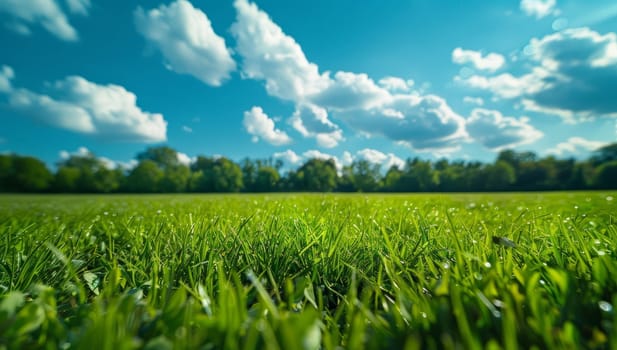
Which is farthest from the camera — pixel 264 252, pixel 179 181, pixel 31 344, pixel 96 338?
pixel 179 181

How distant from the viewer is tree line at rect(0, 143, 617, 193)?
5373 centimetres

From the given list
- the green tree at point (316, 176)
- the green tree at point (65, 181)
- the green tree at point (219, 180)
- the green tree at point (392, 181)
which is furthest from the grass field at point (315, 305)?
the green tree at point (65, 181)

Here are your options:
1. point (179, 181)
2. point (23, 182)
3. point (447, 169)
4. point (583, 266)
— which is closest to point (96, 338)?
point (583, 266)

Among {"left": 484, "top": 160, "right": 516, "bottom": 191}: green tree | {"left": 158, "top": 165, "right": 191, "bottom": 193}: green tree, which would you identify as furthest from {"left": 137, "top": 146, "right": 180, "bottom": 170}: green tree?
{"left": 484, "top": 160, "right": 516, "bottom": 191}: green tree

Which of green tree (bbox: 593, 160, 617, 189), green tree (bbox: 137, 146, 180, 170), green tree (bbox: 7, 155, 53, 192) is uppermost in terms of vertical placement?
green tree (bbox: 137, 146, 180, 170)

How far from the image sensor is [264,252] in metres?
1.25

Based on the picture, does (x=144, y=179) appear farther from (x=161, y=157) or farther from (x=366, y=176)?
(x=366, y=176)

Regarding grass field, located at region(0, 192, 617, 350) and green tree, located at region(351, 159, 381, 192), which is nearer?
grass field, located at region(0, 192, 617, 350)

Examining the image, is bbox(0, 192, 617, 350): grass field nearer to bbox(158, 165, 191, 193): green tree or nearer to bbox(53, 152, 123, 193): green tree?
bbox(158, 165, 191, 193): green tree

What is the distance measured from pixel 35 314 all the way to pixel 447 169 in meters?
82.3

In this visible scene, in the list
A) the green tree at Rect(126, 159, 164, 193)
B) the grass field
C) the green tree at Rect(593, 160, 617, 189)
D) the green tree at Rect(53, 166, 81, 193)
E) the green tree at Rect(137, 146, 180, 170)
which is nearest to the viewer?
the grass field

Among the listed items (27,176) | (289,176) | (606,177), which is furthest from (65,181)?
(606,177)

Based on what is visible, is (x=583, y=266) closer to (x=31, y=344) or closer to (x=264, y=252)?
(x=264, y=252)

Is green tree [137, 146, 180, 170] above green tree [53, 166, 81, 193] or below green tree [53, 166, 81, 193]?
above
